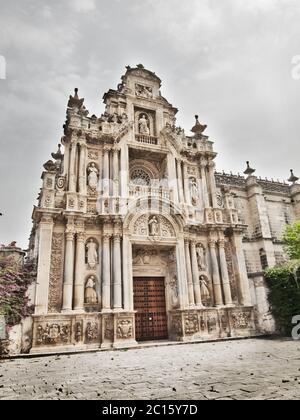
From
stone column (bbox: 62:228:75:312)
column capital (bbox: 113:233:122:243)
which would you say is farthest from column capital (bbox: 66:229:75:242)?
column capital (bbox: 113:233:122:243)

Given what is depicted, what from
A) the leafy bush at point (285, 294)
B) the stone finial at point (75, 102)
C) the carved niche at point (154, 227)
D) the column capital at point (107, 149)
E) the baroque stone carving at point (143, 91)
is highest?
the baroque stone carving at point (143, 91)

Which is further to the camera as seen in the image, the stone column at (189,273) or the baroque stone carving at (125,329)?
the stone column at (189,273)

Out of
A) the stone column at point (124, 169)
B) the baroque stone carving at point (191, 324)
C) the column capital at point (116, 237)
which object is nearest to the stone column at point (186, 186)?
the stone column at point (124, 169)

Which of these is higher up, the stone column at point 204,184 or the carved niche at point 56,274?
the stone column at point 204,184

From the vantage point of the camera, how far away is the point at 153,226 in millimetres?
15594

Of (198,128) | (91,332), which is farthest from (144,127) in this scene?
(91,332)

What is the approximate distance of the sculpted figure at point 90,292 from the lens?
13.3 metres

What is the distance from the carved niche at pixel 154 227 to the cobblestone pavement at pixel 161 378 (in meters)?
6.98

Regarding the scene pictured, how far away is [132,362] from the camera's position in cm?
877

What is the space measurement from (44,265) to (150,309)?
6126mm

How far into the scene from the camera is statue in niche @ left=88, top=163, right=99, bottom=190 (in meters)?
15.6

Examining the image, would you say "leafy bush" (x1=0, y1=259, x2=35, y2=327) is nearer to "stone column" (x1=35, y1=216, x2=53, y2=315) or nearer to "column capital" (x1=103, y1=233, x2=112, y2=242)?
"stone column" (x1=35, y1=216, x2=53, y2=315)

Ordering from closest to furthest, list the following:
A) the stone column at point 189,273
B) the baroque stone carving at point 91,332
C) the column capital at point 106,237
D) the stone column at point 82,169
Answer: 1. the baroque stone carving at point 91,332
2. the column capital at point 106,237
3. the stone column at point 189,273
4. the stone column at point 82,169

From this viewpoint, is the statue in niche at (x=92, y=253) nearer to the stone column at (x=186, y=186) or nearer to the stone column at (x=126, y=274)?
the stone column at (x=126, y=274)
